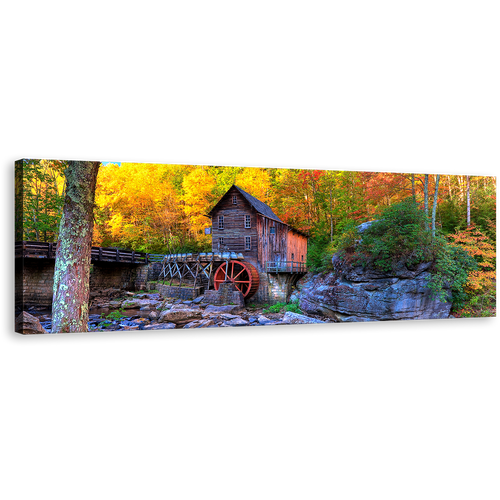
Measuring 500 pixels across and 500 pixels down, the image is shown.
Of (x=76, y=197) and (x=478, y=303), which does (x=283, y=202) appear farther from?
→ (x=478, y=303)

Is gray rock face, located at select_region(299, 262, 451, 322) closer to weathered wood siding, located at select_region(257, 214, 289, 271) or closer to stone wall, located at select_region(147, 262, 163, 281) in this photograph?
weathered wood siding, located at select_region(257, 214, 289, 271)

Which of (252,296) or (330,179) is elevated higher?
(330,179)

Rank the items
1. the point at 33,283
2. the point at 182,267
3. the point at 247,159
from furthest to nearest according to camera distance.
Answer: the point at 182,267
the point at 247,159
the point at 33,283

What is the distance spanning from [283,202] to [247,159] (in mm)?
836

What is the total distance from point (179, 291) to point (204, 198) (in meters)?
1.25

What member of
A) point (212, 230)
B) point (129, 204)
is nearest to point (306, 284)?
point (212, 230)

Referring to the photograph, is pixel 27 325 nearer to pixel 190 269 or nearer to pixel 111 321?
pixel 111 321

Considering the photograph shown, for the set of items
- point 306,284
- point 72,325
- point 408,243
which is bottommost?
point 72,325

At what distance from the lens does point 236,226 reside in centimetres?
468

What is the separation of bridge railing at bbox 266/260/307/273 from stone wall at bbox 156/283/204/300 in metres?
1.00

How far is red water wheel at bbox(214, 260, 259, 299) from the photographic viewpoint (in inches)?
169

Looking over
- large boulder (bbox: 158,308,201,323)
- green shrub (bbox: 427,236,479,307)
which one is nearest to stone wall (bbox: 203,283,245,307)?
large boulder (bbox: 158,308,201,323)

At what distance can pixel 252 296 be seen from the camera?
4.50 m

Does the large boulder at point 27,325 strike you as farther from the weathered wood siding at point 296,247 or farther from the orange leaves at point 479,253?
the orange leaves at point 479,253
